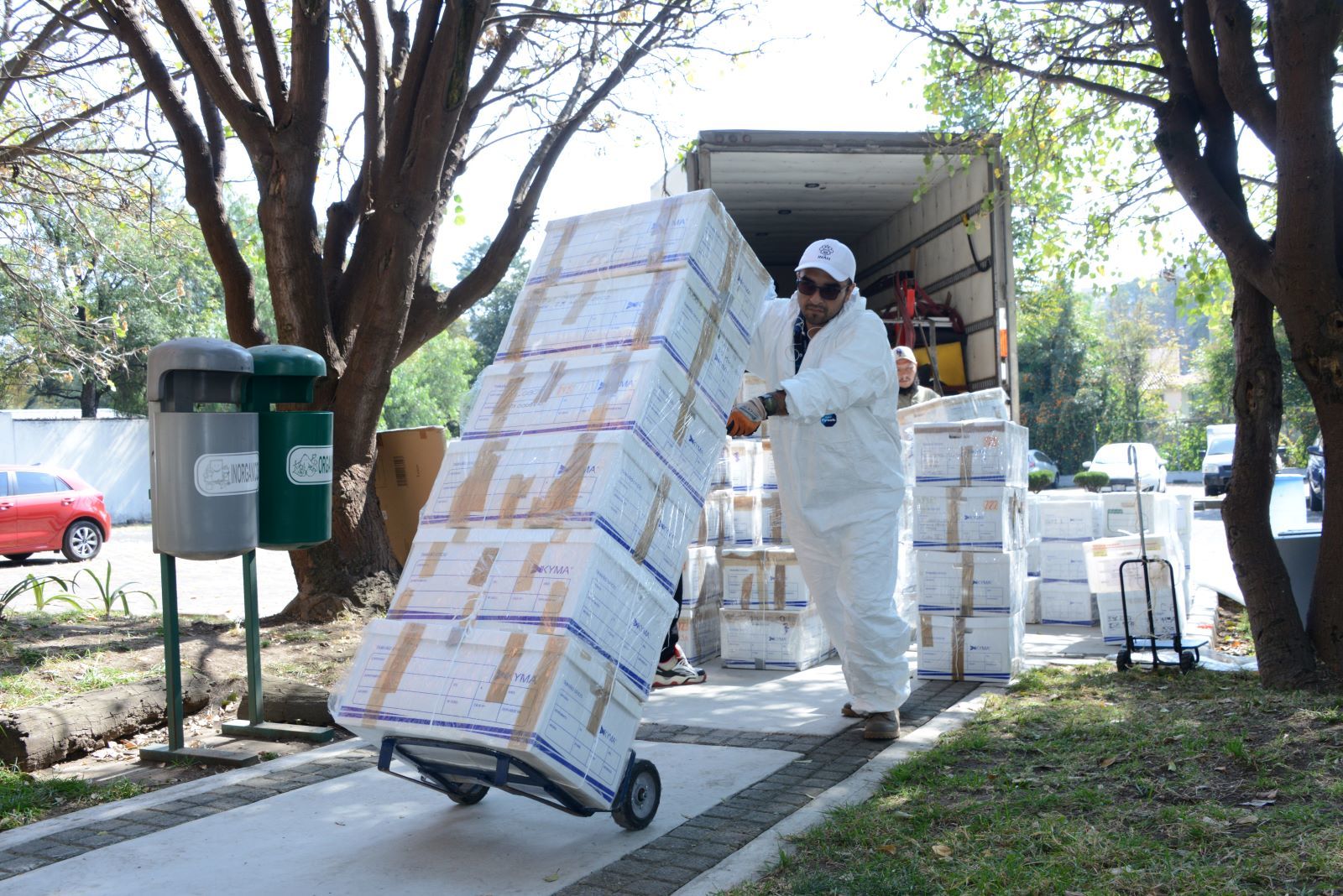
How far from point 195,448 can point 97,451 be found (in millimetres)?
26940

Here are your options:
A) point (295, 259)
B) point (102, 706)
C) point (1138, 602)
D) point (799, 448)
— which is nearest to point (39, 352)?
point (295, 259)

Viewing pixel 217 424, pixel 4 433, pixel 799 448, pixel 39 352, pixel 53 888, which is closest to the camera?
pixel 53 888

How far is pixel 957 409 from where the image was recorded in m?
8.51

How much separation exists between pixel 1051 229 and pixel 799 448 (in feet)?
19.7

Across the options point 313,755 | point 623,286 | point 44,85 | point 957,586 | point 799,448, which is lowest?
point 313,755

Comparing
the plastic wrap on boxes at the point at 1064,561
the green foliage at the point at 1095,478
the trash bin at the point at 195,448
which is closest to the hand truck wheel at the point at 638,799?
the trash bin at the point at 195,448

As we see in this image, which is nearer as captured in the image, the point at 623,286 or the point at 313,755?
the point at 623,286

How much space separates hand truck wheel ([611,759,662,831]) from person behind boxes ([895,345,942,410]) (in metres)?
4.23

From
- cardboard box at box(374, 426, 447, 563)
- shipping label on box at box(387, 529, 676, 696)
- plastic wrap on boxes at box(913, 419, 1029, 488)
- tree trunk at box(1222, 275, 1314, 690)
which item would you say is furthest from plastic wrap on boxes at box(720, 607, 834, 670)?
shipping label on box at box(387, 529, 676, 696)

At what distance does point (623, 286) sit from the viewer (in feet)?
14.1

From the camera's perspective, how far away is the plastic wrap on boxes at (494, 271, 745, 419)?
4.10 metres

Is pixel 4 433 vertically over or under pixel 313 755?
over

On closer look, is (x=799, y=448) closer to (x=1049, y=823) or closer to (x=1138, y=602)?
(x=1049, y=823)

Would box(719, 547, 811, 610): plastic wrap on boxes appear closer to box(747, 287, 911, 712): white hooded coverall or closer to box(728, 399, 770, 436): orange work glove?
box(747, 287, 911, 712): white hooded coverall
